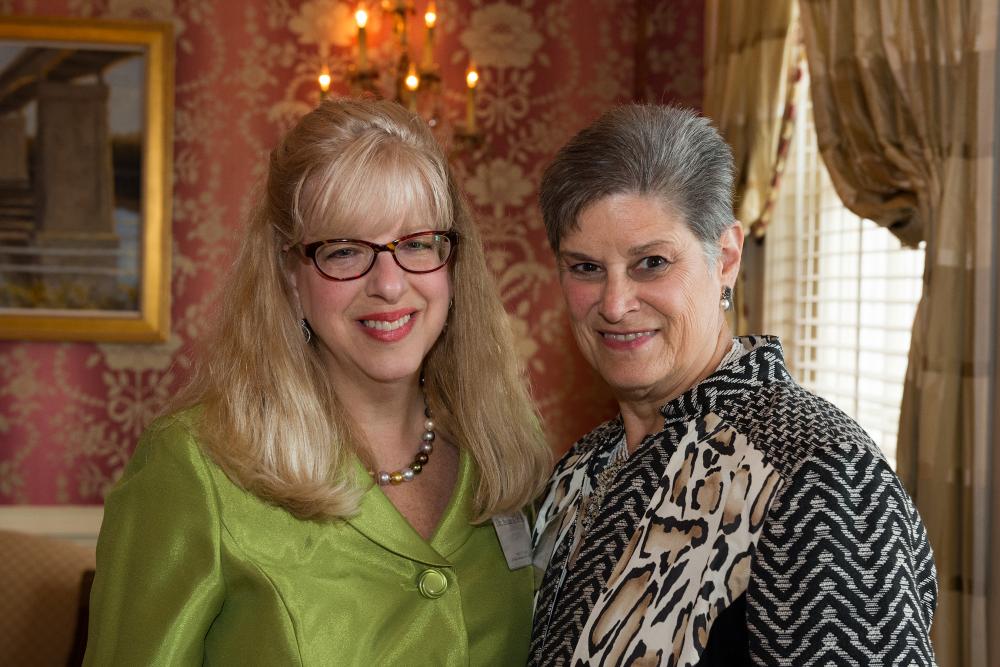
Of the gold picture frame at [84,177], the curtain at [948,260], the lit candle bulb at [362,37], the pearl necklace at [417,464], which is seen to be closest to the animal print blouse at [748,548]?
the pearl necklace at [417,464]

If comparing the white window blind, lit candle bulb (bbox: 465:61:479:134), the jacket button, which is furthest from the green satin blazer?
lit candle bulb (bbox: 465:61:479:134)

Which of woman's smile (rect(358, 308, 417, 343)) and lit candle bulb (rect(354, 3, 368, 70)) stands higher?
lit candle bulb (rect(354, 3, 368, 70))

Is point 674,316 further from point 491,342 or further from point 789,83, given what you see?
point 789,83

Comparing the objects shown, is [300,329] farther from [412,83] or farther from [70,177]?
[70,177]

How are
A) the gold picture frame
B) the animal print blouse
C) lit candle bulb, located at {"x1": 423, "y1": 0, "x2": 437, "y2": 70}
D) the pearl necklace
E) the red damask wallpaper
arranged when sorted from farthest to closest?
the red damask wallpaper
the gold picture frame
lit candle bulb, located at {"x1": 423, "y1": 0, "x2": 437, "y2": 70}
the pearl necklace
the animal print blouse

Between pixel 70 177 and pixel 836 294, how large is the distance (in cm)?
311

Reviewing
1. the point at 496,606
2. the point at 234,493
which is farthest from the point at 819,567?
the point at 234,493

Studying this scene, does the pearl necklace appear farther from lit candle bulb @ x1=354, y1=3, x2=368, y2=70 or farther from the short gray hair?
lit candle bulb @ x1=354, y1=3, x2=368, y2=70

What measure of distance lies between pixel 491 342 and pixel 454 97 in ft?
8.64

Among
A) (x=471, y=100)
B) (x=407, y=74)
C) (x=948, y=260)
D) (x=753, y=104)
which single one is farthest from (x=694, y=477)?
(x=407, y=74)

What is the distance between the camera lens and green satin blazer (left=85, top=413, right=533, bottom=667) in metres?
1.45

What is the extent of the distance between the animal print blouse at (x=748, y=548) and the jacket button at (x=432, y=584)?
173 mm

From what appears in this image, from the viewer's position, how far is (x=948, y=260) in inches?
84.4

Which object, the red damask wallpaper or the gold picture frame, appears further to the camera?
the red damask wallpaper
